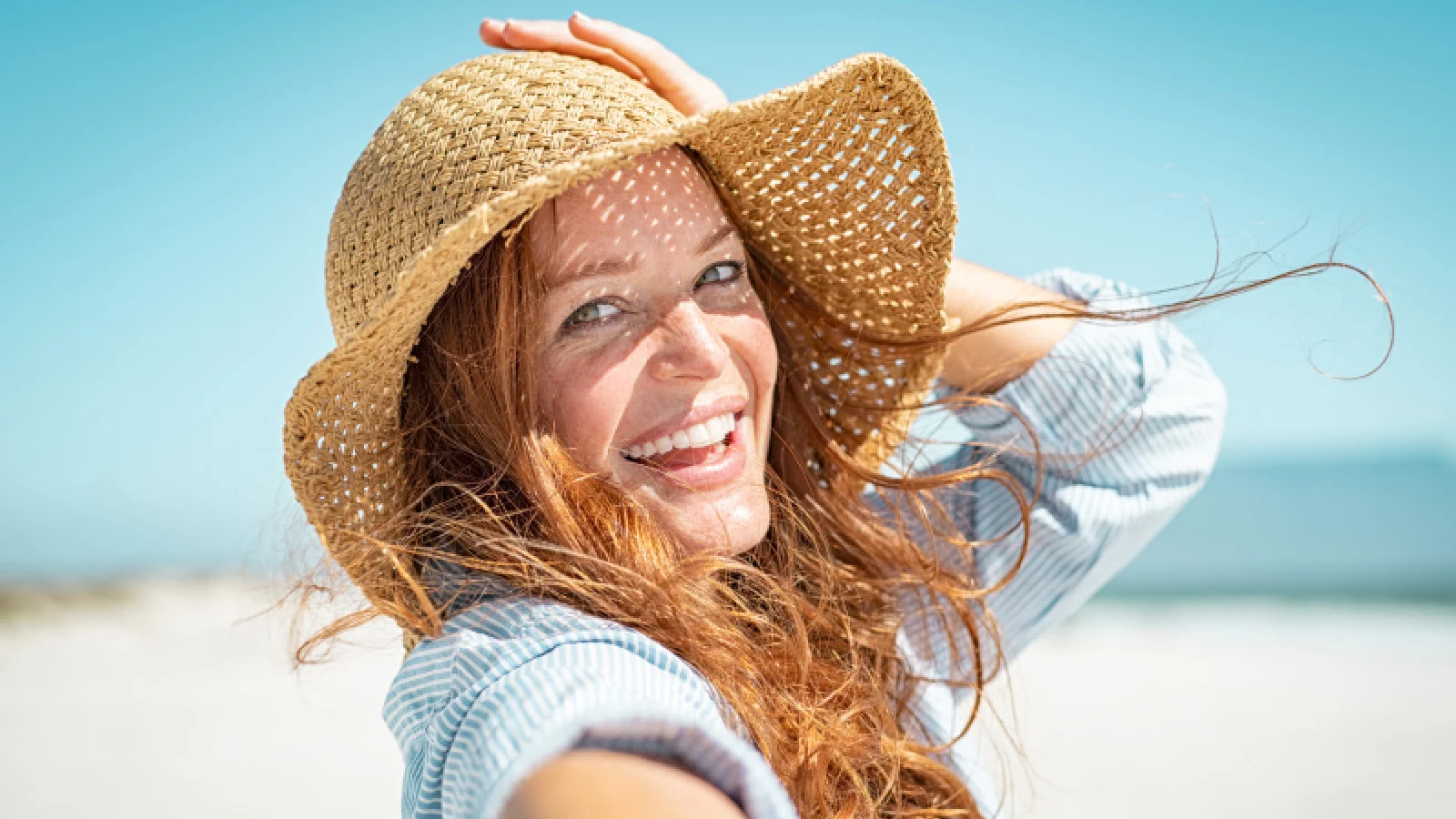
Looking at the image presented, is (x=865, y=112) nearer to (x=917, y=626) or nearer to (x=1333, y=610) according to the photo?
(x=917, y=626)

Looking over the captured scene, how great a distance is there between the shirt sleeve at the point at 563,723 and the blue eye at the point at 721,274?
0.78 metres

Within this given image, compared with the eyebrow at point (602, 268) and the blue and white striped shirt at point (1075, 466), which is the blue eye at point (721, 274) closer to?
the eyebrow at point (602, 268)

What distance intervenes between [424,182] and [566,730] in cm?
93

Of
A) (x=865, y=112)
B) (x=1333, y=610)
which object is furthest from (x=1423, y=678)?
(x=865, y=112)

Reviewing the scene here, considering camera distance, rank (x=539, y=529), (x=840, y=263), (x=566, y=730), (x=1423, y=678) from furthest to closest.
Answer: (x=1423, y=678) → (x=840, y=263) → (x=539, y=529) → (x=566, y=730)

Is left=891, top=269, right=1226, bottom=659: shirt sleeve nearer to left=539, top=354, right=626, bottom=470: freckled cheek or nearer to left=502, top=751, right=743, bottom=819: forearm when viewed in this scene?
Answer: left=539, top=354, right=626, bottom=470: freckled cheek

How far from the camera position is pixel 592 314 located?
1.73 metres

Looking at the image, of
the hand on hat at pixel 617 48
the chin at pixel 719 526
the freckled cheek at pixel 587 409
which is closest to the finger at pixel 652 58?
the hand on hat at pixel 617 48

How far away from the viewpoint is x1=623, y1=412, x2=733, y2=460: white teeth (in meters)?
1.77

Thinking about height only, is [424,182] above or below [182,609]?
above

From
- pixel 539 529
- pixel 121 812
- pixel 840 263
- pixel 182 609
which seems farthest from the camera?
pixel 182 609

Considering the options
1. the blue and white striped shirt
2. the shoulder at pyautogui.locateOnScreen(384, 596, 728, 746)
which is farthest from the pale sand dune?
the shoulder at pyautogui.locateOnScreen(384, 596, 728, 746)

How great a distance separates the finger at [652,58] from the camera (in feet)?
6.32

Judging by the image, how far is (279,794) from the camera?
6.08 m
